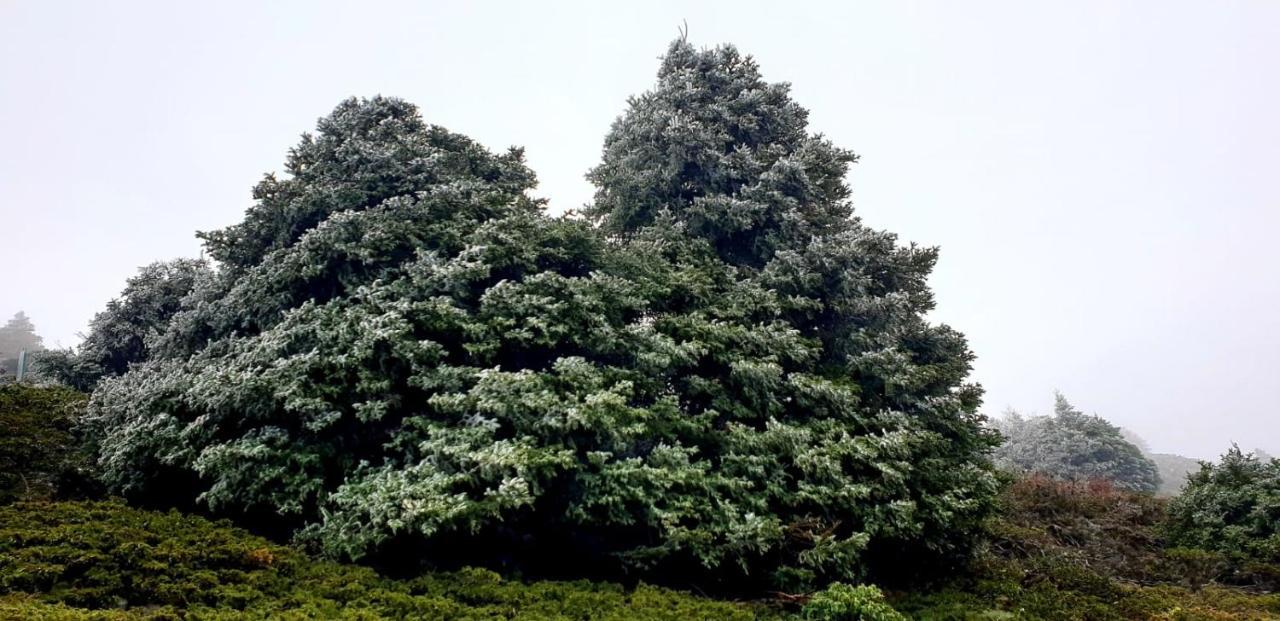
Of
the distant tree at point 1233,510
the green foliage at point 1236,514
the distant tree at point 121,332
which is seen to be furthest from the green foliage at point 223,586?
the distant tree at point 121,332

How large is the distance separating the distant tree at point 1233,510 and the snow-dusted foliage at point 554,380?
469cm

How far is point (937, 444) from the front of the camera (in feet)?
29.5

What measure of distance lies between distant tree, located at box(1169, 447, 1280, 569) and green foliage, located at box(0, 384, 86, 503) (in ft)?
57.1

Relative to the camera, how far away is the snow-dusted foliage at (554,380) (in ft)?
24.2

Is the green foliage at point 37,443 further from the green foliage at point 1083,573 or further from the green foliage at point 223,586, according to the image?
the green foliage at point 1083,573

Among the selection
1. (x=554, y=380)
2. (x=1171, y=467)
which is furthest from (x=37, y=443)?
(x=1171, y=467)

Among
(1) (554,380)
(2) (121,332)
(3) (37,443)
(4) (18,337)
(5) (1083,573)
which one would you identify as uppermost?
(4) (18,337)

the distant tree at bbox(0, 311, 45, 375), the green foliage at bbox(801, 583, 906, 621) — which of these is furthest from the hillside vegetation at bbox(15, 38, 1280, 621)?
the distant tree at bbox(0, 311, 45, 375)

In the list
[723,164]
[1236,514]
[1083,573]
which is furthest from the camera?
[723,164]

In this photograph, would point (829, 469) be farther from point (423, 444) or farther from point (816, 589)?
point (423, 444)

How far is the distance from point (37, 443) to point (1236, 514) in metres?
19.7

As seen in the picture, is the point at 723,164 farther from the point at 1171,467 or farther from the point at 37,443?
the point at 1171,467

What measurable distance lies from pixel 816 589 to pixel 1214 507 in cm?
882

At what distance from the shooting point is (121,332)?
1499cm
